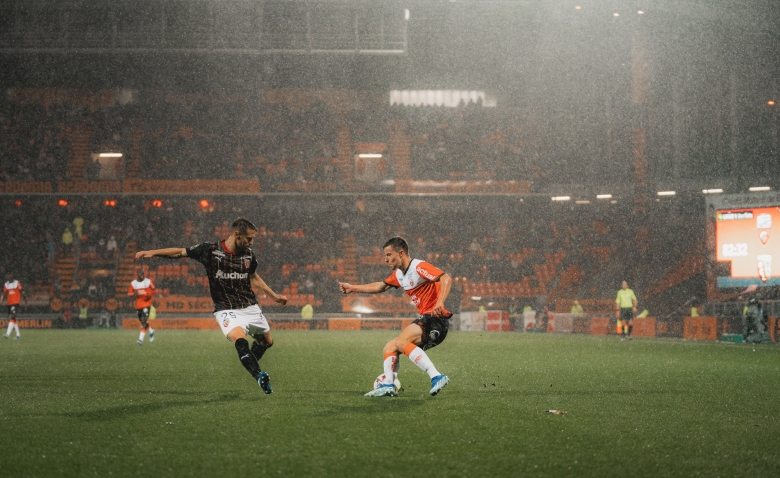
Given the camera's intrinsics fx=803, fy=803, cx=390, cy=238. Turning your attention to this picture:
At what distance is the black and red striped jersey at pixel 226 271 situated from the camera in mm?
9891

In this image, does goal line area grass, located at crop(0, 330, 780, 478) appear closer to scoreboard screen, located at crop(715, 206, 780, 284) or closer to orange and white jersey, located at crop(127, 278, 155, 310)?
orange and white jersey, located at crop(127, 278, 155, 310)

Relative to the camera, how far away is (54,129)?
140 feet

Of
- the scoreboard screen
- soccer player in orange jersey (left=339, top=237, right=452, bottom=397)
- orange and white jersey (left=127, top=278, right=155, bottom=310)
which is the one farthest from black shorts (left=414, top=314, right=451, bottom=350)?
the scoreboard screen

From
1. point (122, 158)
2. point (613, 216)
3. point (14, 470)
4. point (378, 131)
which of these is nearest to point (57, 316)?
point (122, 158)

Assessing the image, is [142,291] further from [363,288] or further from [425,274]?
[425,274]

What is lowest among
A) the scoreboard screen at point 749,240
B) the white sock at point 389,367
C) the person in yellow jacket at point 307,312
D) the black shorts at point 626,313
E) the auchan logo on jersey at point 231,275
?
the person in yellow jacket at point 307,312

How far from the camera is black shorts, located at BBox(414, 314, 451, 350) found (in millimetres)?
9625

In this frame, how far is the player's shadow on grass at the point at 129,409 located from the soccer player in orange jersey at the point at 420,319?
6.21ft

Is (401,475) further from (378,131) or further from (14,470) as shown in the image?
(378,131)

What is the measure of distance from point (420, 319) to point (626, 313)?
64.4 ft

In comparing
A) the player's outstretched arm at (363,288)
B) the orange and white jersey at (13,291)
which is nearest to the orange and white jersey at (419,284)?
the player's outstretched arm at (363,288)

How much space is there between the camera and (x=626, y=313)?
1091 inches

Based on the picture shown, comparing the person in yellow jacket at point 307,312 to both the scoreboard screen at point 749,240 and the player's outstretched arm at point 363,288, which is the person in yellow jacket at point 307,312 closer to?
the scoreboard screen at point 749,240

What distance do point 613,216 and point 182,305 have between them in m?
23.5
